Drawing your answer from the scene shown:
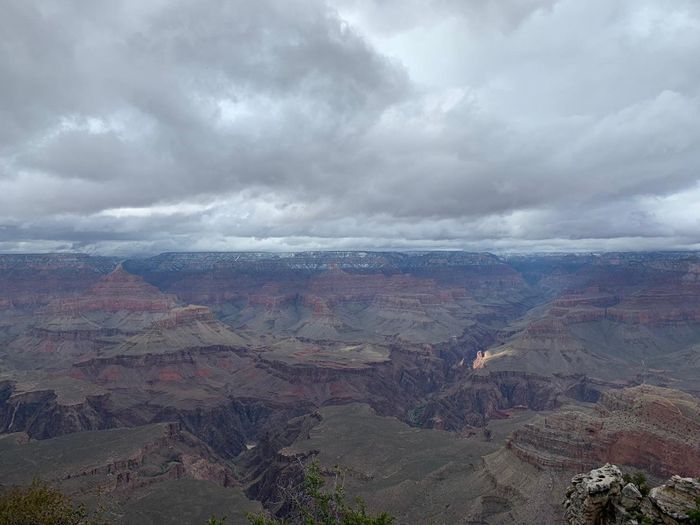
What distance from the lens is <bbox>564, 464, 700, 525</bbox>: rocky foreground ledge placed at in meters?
26.7

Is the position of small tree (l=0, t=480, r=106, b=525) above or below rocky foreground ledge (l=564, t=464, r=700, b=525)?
below

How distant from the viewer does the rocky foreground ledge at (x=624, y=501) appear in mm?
26688

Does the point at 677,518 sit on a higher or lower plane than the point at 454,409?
higher

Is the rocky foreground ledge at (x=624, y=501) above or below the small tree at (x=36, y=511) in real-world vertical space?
above

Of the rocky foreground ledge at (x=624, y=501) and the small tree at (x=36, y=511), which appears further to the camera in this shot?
the small tree at (x=36, y=511)

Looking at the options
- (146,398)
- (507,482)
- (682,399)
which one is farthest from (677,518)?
(146,398)

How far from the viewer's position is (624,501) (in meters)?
29.1

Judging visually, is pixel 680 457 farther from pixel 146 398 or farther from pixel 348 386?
pixel 146 398

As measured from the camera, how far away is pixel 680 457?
71.9 m

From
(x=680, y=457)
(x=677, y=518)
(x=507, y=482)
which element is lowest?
(x=507, y=482)

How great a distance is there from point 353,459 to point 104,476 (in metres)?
45.6

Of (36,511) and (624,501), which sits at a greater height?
(624,501)

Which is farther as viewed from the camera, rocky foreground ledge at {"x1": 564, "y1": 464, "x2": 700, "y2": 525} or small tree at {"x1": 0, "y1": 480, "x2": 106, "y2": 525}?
small tree at {"x1": 0, "y1": 480, "x2": 106, "y2": 525}

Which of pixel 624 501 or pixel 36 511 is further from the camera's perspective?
pixel 36 511
